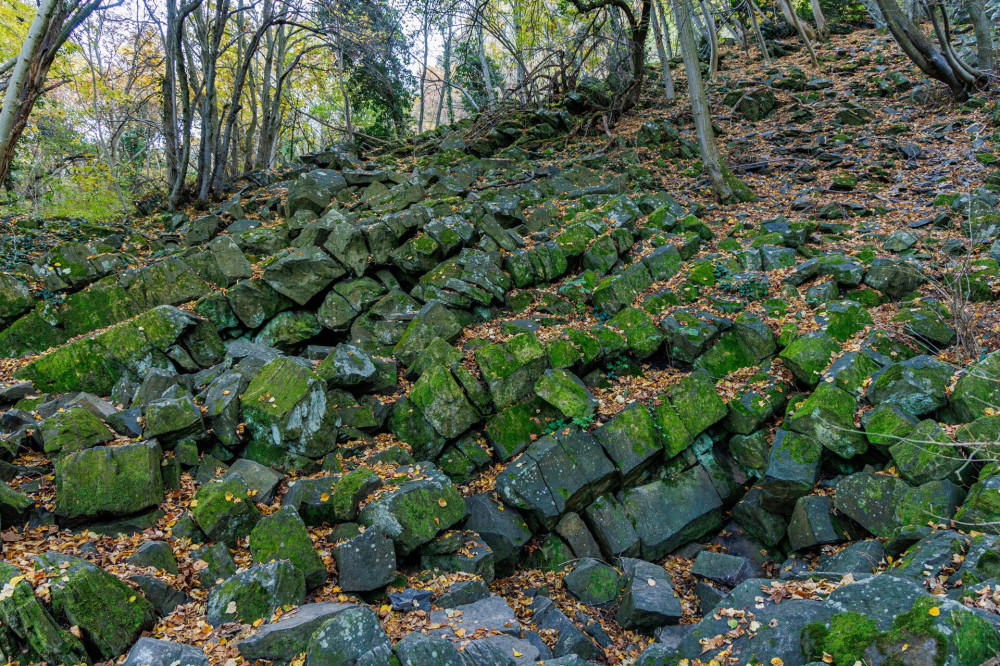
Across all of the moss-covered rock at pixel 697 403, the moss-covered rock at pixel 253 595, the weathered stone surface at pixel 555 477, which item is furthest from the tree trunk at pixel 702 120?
the moss-covered rock at pixel 253 595

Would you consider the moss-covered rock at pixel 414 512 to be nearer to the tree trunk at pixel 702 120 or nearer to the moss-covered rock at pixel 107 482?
the moss-covered rock at pixel 107 482

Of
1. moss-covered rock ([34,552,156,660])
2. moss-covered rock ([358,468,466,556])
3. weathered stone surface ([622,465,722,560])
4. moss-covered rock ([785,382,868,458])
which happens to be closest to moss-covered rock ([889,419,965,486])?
moss-covered rock ([785,382,868,458])

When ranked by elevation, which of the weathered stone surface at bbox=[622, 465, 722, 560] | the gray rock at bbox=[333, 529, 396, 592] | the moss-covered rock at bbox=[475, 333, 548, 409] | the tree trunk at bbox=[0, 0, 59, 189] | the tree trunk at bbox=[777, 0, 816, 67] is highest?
the tree trunk at bbox=[777, 0, 816, 67]

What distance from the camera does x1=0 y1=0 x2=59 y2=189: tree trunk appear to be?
22.9ft

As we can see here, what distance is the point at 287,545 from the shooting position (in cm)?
563

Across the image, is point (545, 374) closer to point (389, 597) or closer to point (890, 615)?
point (389, 597)

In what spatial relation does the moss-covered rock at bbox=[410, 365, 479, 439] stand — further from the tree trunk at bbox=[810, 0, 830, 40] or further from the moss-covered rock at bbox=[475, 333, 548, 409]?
the tree trunk at bbox=[810, 0, 830, 40]

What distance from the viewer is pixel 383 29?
60.1 ft

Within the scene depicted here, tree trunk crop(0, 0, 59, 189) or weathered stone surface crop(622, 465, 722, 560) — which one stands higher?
tree trunk crop(0, 0, 59, 189)

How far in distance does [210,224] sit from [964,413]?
15.1 m

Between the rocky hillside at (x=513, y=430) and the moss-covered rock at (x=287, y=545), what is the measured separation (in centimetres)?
3

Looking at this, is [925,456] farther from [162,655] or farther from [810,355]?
[162,655]

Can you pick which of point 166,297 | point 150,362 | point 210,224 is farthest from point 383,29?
point 150,362

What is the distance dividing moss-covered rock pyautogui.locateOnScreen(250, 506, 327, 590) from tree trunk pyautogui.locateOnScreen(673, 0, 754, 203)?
13.1 m
